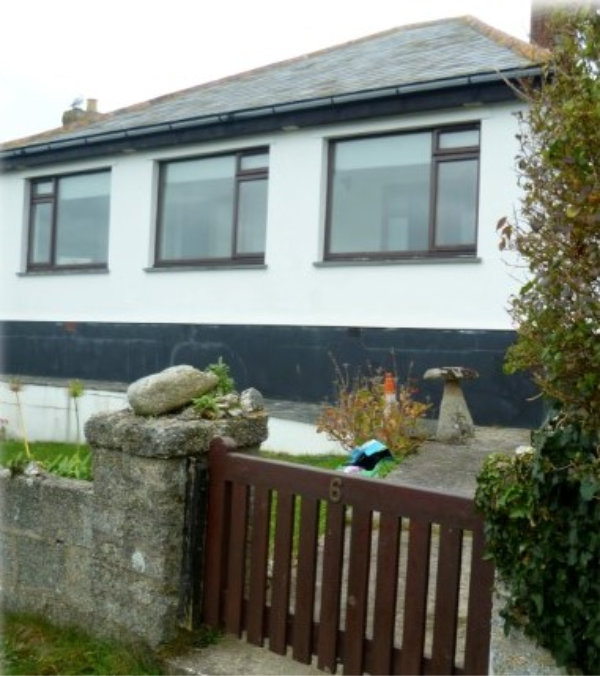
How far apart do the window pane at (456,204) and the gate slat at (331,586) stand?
6.48 metres

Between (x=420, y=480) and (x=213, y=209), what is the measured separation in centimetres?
649

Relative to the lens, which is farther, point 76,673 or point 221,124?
point 221,124

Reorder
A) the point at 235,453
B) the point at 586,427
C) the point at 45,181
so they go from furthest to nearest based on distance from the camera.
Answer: the point at 45,181 → the point at 235,453 → the point at 586,427

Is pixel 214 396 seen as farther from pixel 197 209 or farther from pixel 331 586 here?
pixel 197 209

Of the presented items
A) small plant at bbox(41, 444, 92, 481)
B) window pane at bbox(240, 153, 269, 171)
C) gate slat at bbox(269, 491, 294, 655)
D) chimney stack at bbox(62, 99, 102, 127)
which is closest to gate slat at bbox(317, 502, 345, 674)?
gate slat at bbox(269, 491, 294, 655)

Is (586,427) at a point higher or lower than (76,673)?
higher

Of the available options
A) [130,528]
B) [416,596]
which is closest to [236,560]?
[130,528]

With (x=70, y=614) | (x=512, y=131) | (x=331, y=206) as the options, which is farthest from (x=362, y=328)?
(x=70, y=614)

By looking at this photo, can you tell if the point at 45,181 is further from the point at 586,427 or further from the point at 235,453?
the point at 586,427

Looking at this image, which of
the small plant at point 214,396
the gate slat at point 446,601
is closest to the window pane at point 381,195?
the small plant at point 214,396

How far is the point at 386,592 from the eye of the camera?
3.29 meters

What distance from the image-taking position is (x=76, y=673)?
391 centimetres

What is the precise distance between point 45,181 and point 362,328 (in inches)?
260

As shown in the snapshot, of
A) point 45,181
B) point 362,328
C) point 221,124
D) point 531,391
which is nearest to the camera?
point 531,391
